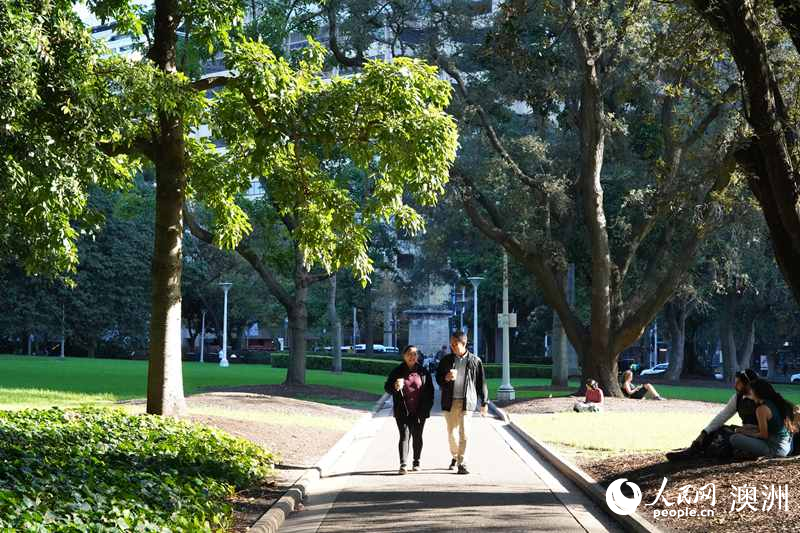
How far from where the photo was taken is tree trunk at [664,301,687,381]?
182ft

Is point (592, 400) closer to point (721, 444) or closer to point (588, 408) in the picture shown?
point (588, 408)

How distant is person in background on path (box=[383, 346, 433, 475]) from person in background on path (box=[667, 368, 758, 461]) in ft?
10.3

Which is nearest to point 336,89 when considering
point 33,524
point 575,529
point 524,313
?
point 575,529

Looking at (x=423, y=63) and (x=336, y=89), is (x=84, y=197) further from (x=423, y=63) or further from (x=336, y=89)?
(x=423, y=63)

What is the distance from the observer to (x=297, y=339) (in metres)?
34.3

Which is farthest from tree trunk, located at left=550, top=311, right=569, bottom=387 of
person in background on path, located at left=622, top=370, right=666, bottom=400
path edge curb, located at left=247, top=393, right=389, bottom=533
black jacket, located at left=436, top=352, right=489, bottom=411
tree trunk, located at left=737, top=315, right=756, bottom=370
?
black jacket, located at left=436, top=352, right=489, bottom=411

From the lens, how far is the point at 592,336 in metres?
30.6

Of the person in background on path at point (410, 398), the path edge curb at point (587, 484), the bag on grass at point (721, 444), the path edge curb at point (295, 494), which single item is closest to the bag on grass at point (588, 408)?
the path edge curb at point (587, 484)

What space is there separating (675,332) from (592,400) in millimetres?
32482

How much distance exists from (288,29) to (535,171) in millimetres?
9822

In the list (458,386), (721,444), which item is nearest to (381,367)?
(458,386)

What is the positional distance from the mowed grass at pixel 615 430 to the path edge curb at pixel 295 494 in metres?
3.64

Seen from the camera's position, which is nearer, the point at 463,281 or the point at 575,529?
the point at 575,529

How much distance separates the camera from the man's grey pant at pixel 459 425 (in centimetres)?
1319
